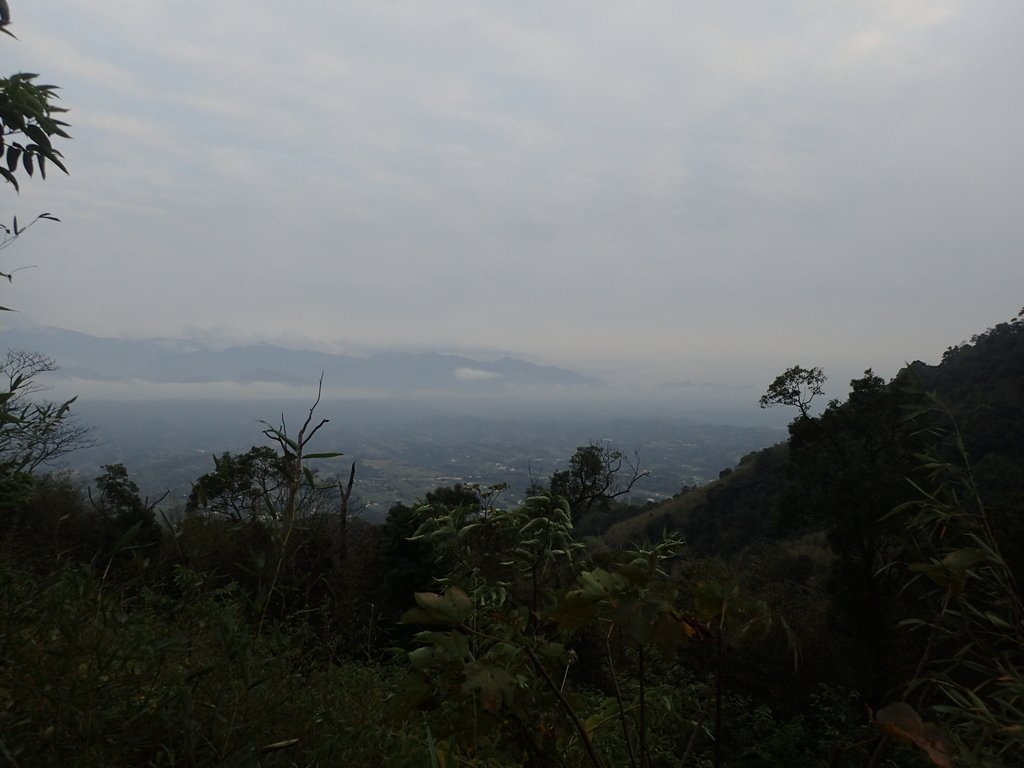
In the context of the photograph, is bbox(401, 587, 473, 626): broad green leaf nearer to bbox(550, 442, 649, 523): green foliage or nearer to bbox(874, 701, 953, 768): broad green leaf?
bbox(874, 701, 953, 768): broad green leaf

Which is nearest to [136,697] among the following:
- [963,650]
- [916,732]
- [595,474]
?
[916,732]

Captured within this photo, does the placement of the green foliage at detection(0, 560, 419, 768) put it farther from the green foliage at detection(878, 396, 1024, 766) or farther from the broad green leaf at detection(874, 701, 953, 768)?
the green foliage at detection(878, 396, 1024, 766)

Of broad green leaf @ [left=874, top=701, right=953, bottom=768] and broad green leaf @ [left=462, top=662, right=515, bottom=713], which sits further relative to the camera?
broad green leaf @ [left=462, top=662, right=515, bottom=713]

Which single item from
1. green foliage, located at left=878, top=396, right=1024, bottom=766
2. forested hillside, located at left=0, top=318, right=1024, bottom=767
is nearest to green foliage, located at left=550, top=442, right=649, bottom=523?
forested hillside, located at left=0, top=318, right=1024, bottom=767

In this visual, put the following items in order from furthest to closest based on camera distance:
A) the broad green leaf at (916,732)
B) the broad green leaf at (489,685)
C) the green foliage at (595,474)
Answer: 1. the green foliage at (595,474)
2. the broad green leaf at (489,685)
3. the broad green leaf at (916,732)

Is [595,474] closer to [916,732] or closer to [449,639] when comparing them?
[449,639]

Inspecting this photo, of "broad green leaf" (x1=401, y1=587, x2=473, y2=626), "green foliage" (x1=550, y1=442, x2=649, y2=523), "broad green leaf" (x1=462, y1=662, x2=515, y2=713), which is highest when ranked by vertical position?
"broad green leaf" (x1=401, y1=587, x2=473, y2=626)

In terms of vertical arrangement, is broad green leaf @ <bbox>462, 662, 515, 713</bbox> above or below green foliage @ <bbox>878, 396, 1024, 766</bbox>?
below

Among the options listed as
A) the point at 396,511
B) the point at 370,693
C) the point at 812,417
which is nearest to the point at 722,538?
the point at 812,417

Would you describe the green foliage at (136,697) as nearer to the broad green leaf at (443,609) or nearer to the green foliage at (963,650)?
the broad green leaf at (443,609)

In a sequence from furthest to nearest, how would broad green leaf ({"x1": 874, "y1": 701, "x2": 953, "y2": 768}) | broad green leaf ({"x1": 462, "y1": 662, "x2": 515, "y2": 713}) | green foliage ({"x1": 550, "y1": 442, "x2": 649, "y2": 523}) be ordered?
green foliage ({"x1": 550, "y1": 442, "x2": 649, "y2": 523}) → broad green leaf ({"x1": 462, "y1": 662, "x2": 515, "y2": 713}) → broad green leaf ({"x1": 874, "y1": 701, "x2": 953, "y2": 768})

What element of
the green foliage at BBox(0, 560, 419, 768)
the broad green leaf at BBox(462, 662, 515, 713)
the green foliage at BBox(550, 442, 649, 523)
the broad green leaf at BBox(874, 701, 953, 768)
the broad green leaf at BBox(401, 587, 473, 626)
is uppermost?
the broad green leaf at BBox(401, 587, 473, 626)

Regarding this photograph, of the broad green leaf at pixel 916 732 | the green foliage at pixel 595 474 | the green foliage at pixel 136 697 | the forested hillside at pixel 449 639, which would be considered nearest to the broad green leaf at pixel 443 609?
the forested hillside at pixel 449 639

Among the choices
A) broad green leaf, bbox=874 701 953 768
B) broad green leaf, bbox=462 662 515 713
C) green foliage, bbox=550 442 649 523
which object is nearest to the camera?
broad green leaf, bbox=874 701 953 768
